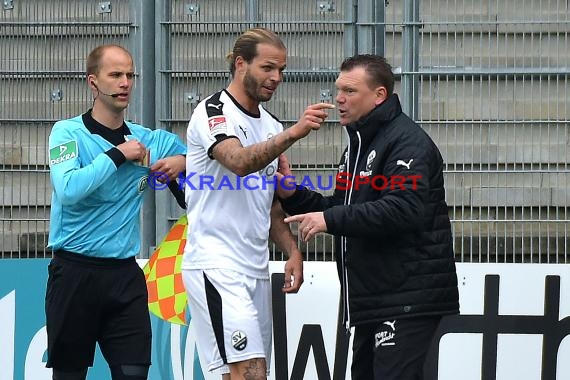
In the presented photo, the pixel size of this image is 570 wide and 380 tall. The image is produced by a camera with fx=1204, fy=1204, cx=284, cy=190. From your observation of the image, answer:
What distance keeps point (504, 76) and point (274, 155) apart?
2.15 metres

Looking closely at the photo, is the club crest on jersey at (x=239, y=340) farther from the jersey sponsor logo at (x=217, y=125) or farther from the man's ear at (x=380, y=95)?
the man's ear at (x=380, y=95)

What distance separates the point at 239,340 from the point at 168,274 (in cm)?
147

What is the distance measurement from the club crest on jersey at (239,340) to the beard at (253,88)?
109 cm

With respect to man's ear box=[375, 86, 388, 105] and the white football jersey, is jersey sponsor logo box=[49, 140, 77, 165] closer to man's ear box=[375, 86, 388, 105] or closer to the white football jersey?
the white football jersey

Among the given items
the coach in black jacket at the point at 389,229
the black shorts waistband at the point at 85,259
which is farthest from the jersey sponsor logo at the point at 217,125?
the black shorts waistband at the point at 85,259

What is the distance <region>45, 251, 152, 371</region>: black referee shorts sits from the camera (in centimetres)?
583

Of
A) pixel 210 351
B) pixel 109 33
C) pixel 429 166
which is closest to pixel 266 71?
pixel 429 166

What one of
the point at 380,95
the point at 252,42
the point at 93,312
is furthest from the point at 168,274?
the point at 380,95

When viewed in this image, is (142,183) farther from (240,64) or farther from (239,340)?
(239,340)

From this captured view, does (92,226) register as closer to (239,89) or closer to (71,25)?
(239,89)

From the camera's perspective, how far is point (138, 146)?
227 inches

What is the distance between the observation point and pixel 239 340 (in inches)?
216

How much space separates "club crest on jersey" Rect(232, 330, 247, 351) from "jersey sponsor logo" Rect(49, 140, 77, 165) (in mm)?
1154

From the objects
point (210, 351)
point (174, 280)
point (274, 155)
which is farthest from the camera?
point (174, 280)
